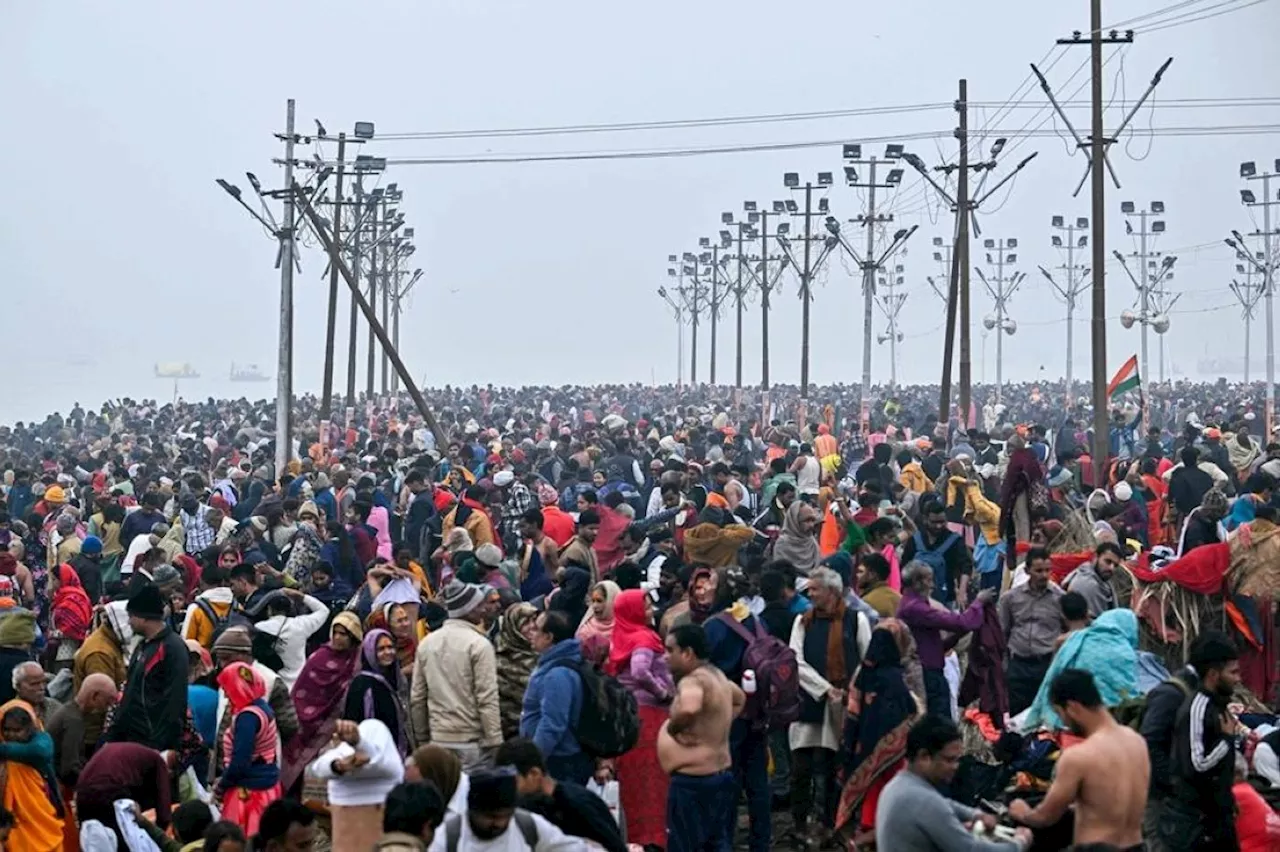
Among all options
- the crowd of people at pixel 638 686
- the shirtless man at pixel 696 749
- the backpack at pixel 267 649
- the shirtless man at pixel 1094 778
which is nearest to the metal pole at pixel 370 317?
the crowd of people at pixel 638 686

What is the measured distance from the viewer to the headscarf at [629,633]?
10.9 metres

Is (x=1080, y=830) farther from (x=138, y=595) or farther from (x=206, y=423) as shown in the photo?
(x=206, y=423)

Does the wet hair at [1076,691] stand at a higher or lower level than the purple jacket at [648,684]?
higher

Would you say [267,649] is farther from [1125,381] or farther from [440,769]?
[1125,381]

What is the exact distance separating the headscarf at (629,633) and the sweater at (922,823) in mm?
3219

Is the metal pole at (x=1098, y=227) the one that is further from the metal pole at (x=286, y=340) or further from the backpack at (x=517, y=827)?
the backpack at (x=517, y=827)

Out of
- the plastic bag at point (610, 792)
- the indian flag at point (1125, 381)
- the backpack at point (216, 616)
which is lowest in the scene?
the plastic bag at point (610, 792)

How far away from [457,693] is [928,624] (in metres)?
3.00

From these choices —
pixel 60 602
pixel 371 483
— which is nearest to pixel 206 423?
pixel 371 483

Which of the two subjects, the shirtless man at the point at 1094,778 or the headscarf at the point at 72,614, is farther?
the headscarf at the point at 72,614

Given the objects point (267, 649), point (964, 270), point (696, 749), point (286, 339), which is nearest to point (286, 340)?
point (286, 339)

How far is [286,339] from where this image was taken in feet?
117

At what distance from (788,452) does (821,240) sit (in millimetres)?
38154

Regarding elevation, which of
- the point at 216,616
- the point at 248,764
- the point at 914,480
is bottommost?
the point at 248,764
